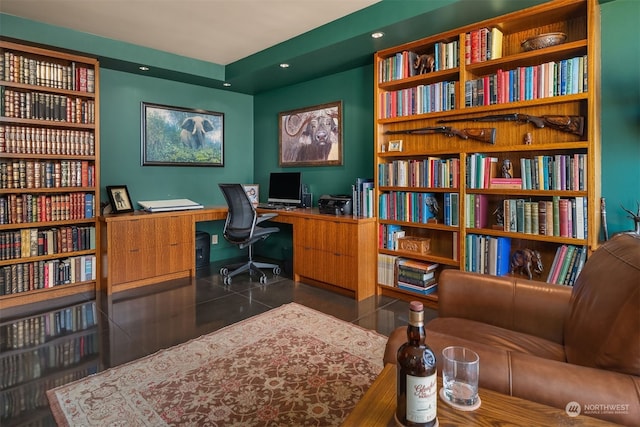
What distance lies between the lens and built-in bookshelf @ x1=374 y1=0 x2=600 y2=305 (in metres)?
2.47

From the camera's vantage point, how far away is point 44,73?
11.2 feet

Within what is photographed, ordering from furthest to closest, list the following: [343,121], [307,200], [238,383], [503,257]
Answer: [307,200], [343,121], [503,257], [238,383]

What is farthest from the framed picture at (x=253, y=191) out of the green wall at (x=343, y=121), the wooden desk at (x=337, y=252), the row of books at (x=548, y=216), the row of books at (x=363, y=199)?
the row of books at (x=548, y=216)

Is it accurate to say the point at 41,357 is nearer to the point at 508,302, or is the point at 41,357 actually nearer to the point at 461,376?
the point at 461,376

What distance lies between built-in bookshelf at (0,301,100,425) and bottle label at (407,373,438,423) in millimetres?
1775

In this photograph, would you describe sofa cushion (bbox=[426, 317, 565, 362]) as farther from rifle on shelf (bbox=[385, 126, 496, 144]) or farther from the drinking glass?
rifle on shelf (bbox=[385, 126, 496, 144])

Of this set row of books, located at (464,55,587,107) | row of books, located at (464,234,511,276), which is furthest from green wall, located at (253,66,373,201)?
row of books, located at (464,234,511,276)

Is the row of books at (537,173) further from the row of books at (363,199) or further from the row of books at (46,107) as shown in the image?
the row of books at (46,107)

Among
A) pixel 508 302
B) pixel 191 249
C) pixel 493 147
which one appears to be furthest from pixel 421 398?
pixel 191 249

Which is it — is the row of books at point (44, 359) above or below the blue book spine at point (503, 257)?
below

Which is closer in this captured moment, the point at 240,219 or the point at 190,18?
the point at 190,18

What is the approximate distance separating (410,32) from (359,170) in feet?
4.92

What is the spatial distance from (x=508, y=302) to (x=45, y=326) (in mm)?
3273

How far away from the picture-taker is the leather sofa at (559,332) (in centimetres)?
103
